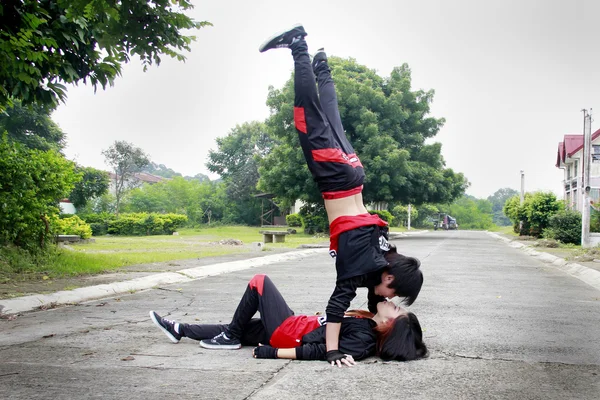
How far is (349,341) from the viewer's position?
13.5 feet

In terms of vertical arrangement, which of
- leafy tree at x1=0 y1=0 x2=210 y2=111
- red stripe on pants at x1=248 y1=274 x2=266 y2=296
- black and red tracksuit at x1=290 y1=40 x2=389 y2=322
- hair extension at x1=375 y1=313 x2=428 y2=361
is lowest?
hair extension at x1=375 y1=313 x2=428 y2=361

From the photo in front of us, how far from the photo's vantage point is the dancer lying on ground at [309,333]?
4082 mm

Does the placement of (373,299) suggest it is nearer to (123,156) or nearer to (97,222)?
(97,222)

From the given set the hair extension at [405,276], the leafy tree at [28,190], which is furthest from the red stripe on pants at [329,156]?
the leafy tree at [28,190]

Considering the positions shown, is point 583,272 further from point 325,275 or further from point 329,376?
point 329,376

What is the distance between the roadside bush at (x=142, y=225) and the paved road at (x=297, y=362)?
32709 millimetres

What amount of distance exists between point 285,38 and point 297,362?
259 cm

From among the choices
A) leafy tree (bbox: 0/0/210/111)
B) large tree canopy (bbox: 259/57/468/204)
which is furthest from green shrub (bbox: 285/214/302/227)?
leafy tree (bbox: 0/0/210/111)

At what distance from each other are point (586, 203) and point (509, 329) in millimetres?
16827

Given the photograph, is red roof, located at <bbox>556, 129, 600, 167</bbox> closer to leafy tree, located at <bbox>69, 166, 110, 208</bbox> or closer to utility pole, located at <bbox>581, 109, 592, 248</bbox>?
utility pole, located at <bbox>581, 109, 592, 248</bbox>

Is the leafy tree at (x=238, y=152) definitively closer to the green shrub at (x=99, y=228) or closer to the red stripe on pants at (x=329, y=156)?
the green shrub at (x=99, y=228)

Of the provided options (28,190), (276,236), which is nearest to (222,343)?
(28,190)

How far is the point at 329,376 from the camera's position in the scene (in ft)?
12.0

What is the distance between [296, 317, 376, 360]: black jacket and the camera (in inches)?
162
